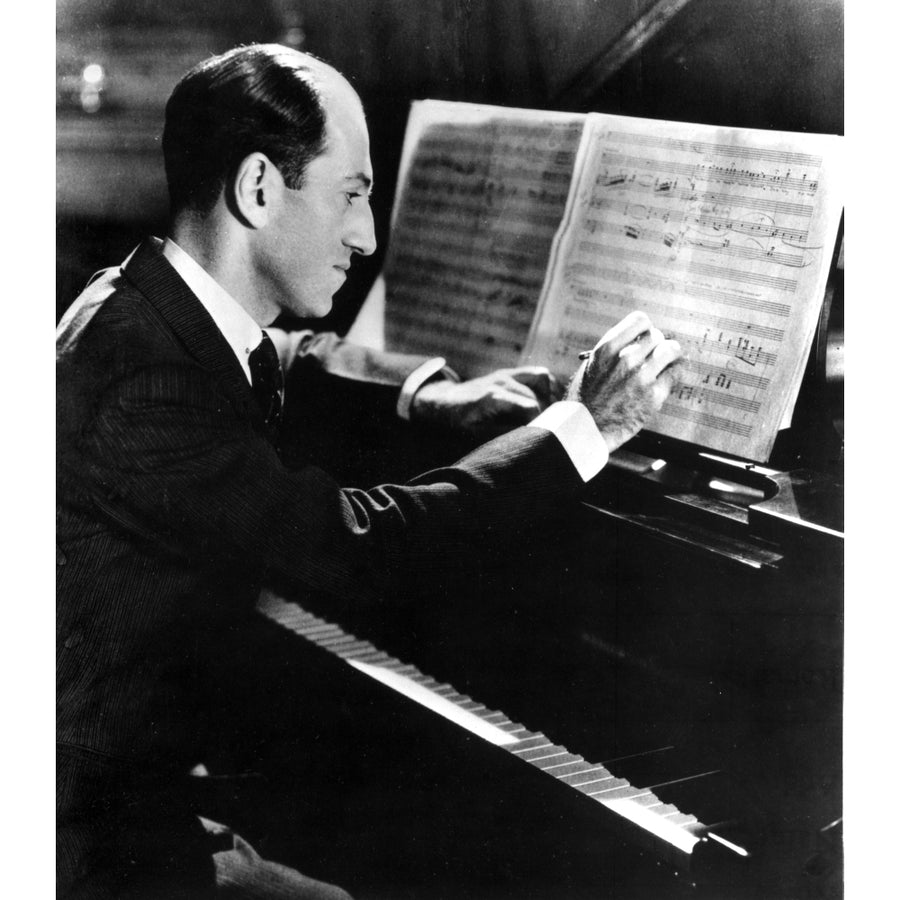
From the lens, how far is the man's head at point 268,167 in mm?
1680

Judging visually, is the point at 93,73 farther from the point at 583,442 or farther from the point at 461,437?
the point at 583,442

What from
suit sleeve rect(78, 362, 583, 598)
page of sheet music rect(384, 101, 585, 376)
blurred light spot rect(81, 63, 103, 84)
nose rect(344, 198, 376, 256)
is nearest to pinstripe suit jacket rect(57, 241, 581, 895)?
suit sleeve rect(78, 362, 583, 598)

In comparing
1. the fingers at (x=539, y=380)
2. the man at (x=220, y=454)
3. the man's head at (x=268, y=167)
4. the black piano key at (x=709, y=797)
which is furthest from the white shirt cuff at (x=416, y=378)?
the black piano key at (x=709, y=797)

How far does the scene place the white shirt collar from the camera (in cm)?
169

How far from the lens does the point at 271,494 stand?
5.33ft

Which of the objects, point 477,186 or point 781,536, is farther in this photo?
point 477,186

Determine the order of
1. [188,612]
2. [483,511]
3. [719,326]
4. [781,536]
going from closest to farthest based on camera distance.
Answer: [781,536], [719,326], [483,511], [188,612]

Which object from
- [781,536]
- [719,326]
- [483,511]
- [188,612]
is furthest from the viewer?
[188,612]

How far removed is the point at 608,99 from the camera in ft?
5.70

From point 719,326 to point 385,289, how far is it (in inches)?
24.8

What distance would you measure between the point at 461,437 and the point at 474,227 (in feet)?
1.20

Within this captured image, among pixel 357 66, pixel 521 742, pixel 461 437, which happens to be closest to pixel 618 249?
pixel 461 437
